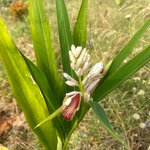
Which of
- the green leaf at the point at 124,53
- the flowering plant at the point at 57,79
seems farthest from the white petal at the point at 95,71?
the green leaf at the point at 124,53

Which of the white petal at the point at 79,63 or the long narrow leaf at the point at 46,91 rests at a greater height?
the white petal at the point at 79,63

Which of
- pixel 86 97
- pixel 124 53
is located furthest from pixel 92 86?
pixel 124 53

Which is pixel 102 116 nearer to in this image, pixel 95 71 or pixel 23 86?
pixel 95 71

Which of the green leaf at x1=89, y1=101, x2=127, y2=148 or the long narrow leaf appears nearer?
the green leaf at x1=89, y1=101, x2=127, y2=148

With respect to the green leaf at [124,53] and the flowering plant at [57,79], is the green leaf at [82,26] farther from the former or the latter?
the green leaf at [124,53]

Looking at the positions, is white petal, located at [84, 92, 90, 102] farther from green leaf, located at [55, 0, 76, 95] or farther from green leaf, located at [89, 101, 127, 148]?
green leaf, located at [55, 0, 76, 95]

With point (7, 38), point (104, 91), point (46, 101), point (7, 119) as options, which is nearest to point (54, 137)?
point (46, 101)

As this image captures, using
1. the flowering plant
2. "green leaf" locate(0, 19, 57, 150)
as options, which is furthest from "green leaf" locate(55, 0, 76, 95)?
"green leaf" locate(0, 19, 57, 150)
